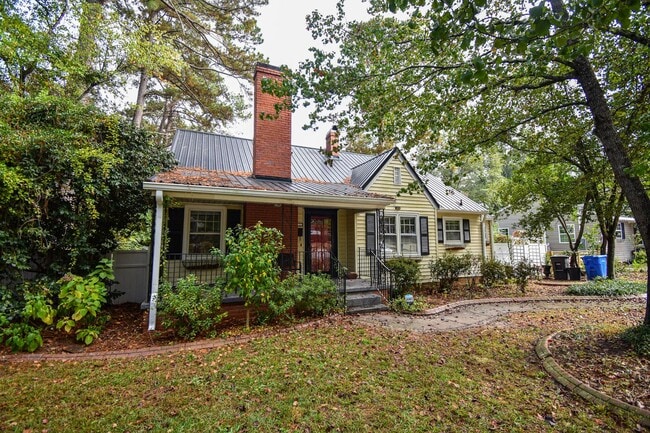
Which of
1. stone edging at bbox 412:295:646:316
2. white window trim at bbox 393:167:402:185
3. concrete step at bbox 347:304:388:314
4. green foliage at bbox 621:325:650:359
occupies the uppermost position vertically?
white window trim at bbox 393:167:402:185

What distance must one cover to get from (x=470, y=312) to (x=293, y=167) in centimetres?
724

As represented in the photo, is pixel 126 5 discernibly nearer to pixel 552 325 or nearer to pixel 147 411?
pixel 147 411

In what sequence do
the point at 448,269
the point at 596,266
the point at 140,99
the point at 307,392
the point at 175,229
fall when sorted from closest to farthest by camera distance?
the point at 307,392 < the point at 175,229 < the point at 448,269 < the point at 596,266 < the point at 140,99

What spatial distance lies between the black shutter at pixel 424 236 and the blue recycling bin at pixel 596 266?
26.3 feet

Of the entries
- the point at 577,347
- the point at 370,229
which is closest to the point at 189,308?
the point at 370,229

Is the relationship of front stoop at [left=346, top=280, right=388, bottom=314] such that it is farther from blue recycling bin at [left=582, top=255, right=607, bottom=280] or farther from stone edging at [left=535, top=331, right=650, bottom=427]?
blue recycling bin at [left=582, top=255, right=607, bottom=280]

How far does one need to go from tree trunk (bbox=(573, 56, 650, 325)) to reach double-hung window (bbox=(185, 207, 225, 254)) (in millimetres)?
8458

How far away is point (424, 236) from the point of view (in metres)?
11.5

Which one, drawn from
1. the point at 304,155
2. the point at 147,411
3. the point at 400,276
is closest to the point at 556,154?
the point at 400,276

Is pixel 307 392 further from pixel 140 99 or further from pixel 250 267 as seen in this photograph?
pixel 140 99

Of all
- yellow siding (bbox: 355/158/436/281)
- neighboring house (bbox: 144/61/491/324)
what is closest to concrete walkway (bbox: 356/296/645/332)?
neighboring house (bbox: 144/61/491/324)

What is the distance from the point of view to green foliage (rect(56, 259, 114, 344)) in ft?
17.5

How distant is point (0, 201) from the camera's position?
17.1ft

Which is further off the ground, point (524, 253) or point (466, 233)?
point (466, 233)
